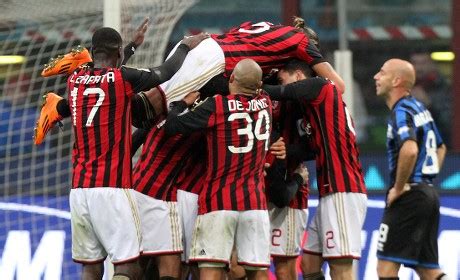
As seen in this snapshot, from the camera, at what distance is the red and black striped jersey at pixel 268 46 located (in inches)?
366

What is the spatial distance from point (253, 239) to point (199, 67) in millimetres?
1123

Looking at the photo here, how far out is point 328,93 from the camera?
936cm

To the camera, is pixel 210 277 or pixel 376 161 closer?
pixel 210 277

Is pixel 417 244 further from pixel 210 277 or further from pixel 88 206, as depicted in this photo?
pixel 88 206

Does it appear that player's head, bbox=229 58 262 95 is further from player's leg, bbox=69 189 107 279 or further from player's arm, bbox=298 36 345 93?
player's leg, bbox=69 189 107 279

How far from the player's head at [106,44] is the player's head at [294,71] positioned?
109cm

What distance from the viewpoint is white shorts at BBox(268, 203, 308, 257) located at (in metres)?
9.81

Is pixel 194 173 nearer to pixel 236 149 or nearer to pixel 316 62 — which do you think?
pixel 236 149

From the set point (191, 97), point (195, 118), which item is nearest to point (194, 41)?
point (191, 97)

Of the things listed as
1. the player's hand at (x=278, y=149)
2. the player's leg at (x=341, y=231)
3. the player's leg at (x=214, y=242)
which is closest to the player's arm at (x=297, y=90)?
the player's hand at (x=278, y=149)

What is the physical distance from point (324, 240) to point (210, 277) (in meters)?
0.90

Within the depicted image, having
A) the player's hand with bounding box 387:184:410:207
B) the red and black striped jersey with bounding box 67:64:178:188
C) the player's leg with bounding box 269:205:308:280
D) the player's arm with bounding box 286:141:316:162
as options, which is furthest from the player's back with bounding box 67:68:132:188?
the player's hand with bounding box 387:184:410:207

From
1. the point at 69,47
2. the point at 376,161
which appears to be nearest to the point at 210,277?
the point at 69,47

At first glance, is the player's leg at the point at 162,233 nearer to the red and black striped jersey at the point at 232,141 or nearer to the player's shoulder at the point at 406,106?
the red and black striped jersey at the point at 232,141
